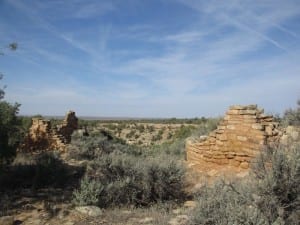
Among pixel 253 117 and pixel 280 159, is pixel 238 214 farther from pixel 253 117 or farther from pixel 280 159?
pixel 253 117

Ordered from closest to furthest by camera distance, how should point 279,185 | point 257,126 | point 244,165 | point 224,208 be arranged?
point 224,208, point 279,185, point 257,126, point 244,165

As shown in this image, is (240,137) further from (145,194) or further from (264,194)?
(264,194)

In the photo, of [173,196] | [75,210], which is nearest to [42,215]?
[75,210]

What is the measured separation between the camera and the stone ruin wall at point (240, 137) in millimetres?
8973

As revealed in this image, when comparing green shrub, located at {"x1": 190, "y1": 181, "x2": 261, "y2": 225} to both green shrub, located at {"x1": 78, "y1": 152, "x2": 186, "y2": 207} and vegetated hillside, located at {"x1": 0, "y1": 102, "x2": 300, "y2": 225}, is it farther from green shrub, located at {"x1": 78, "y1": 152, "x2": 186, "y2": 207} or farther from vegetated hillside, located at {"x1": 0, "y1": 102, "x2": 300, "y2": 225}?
green shrub, located at {"x1": 78, "y1": 152, "x2": 186, "y2": 207}

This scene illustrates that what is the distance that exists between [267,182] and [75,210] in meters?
3.58

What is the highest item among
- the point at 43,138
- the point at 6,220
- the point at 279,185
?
the point at 279,185

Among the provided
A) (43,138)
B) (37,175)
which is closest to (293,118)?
(37,175)

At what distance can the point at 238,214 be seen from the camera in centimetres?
415

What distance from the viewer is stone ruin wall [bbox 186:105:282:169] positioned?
8.97m

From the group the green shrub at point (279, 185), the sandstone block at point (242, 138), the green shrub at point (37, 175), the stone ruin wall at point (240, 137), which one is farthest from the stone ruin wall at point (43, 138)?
the green shrub at point (279, 185)

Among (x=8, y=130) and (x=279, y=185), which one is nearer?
(x=279, y=185)

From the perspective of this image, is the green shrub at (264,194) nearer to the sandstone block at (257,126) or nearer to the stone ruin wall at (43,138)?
the sandstone block at (257,126)

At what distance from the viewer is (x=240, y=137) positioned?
941cm
